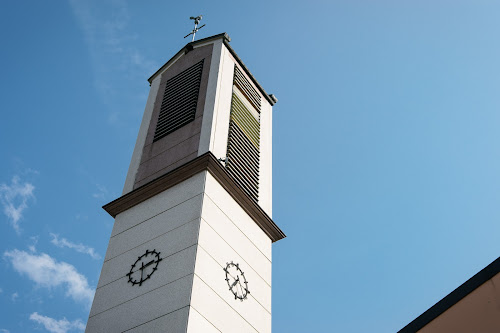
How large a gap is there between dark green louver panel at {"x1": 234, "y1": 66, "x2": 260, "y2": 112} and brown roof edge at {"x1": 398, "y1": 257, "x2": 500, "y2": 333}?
15.5 metres

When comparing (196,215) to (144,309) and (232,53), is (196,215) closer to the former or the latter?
(144,309)

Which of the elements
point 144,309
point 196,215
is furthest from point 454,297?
point 196,215

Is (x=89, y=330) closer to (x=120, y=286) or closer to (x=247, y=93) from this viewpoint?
(x=120, y=286)

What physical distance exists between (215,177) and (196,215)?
5.87 ft

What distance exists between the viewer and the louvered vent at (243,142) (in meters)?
18.9

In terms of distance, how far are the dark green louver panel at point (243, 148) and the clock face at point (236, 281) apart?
2958mm

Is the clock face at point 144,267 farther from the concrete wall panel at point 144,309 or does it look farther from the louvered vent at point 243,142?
the louvered vent at point 243,142

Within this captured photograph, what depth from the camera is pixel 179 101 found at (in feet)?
70.4

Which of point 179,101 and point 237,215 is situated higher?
point 179,101

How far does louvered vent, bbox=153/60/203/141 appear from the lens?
20391 millimetres

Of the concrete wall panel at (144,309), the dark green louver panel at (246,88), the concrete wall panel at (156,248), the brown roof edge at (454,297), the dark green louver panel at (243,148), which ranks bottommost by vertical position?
the brown roof edge at (454,297)

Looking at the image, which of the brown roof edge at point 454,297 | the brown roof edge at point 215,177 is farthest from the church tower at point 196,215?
the brown roof edge at point 454,297

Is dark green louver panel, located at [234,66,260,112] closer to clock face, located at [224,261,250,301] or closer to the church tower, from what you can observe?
the church tower

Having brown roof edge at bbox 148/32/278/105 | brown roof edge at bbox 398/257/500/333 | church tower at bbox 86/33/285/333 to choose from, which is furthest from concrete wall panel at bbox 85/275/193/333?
brown roof edge at bbox 148/32/278/105
